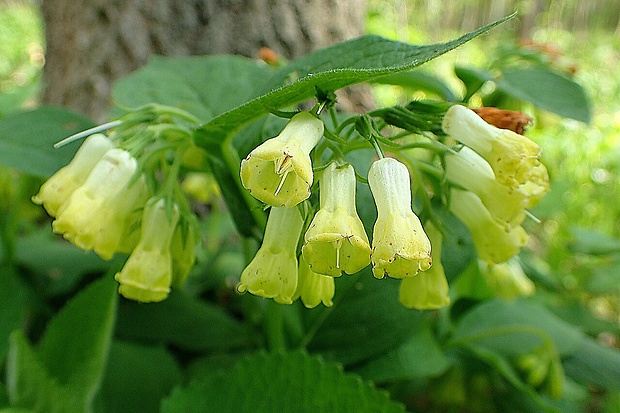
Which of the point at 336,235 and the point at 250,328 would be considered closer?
the point at 336,235

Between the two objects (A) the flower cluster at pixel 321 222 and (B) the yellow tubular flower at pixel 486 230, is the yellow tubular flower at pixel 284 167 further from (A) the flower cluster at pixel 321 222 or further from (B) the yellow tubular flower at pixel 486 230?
(B) the yellow tubular flower at pixel 486 230

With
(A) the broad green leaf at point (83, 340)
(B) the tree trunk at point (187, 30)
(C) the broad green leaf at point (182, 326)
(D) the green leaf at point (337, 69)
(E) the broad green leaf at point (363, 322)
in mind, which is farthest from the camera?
(B) the tree trunk at point (187, 30)

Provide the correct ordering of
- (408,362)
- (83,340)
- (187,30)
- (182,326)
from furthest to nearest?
(187,30) < (182,326) < (408,362) < (83,340)

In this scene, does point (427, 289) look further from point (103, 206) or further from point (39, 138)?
point (39, 138)

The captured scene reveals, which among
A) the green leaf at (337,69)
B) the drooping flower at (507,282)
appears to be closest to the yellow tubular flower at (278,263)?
the green leaf at (337,69)

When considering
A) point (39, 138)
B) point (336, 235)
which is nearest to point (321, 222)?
point (336, 235)

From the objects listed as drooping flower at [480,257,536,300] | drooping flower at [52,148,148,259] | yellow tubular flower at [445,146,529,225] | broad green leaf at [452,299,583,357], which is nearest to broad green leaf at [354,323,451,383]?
broad green leaf at [452,299,583,357]

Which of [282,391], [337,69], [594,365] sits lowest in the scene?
[594,365]

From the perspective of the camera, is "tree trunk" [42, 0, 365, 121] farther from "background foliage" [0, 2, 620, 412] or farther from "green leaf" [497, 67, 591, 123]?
"green leaf" [497, 67, 591, 123]
